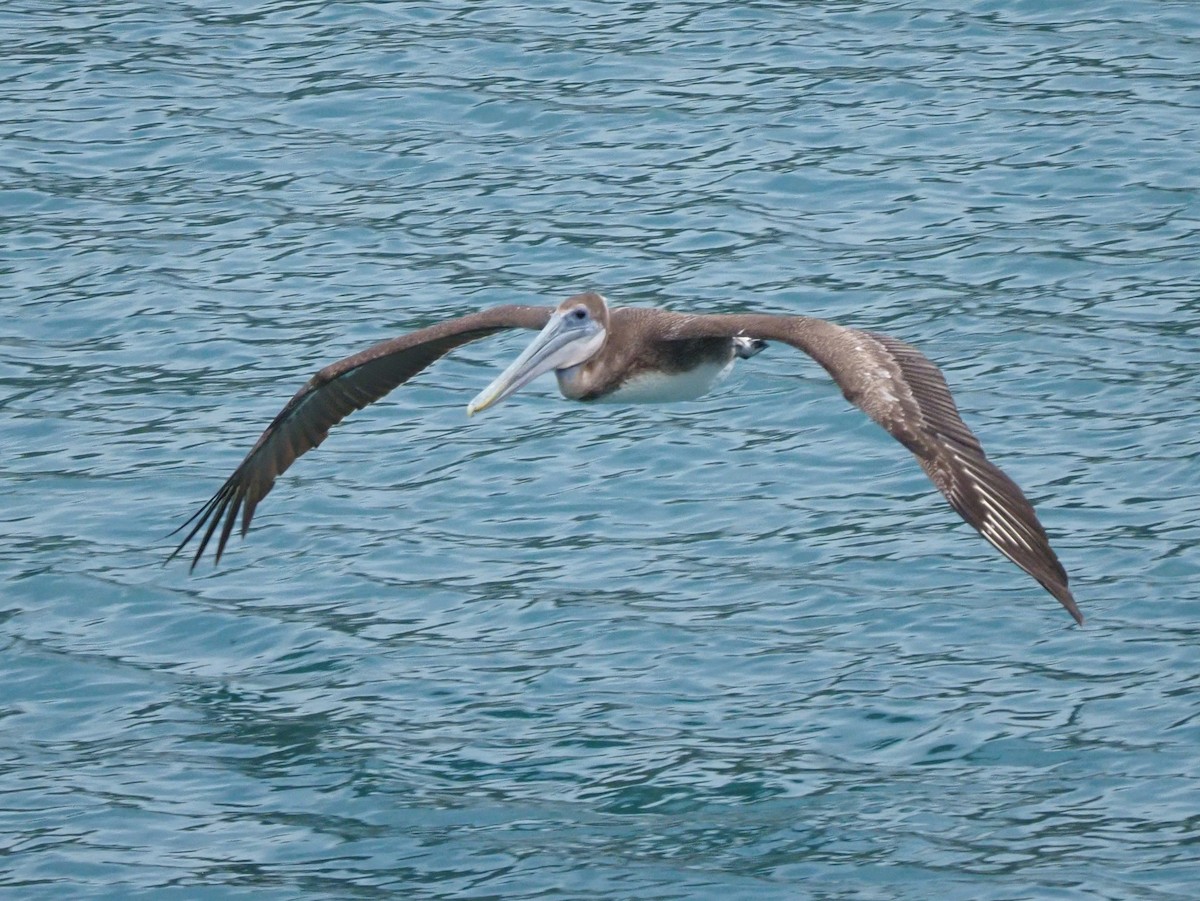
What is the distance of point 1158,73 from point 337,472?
7.40 metres

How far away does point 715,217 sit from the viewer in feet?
46.3

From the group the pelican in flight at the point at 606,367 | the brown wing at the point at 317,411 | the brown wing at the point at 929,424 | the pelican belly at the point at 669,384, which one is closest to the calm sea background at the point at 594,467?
the brown wing at the point at 317,411

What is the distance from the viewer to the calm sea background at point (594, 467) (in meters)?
8.66

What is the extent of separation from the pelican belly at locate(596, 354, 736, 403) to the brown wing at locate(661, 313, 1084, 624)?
73cm

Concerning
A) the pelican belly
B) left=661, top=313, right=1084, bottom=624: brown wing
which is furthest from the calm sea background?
left=661, top=313, right=1084, bottom=624: brown wing

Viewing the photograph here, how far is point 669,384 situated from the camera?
10.2 metres

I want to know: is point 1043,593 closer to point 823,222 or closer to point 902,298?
point 902,298

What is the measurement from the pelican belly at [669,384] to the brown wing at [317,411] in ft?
1.72

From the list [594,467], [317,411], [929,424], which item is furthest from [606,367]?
[929,424]

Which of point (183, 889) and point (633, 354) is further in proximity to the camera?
point (633, 354)

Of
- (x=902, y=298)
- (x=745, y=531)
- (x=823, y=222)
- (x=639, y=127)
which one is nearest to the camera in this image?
(x=745, y=531)

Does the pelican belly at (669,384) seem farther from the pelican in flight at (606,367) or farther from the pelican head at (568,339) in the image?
the pelican head at (568,339)

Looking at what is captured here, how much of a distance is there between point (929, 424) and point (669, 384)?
2159 millimetres

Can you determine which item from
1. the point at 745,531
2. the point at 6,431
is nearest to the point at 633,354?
the point at 745,531
